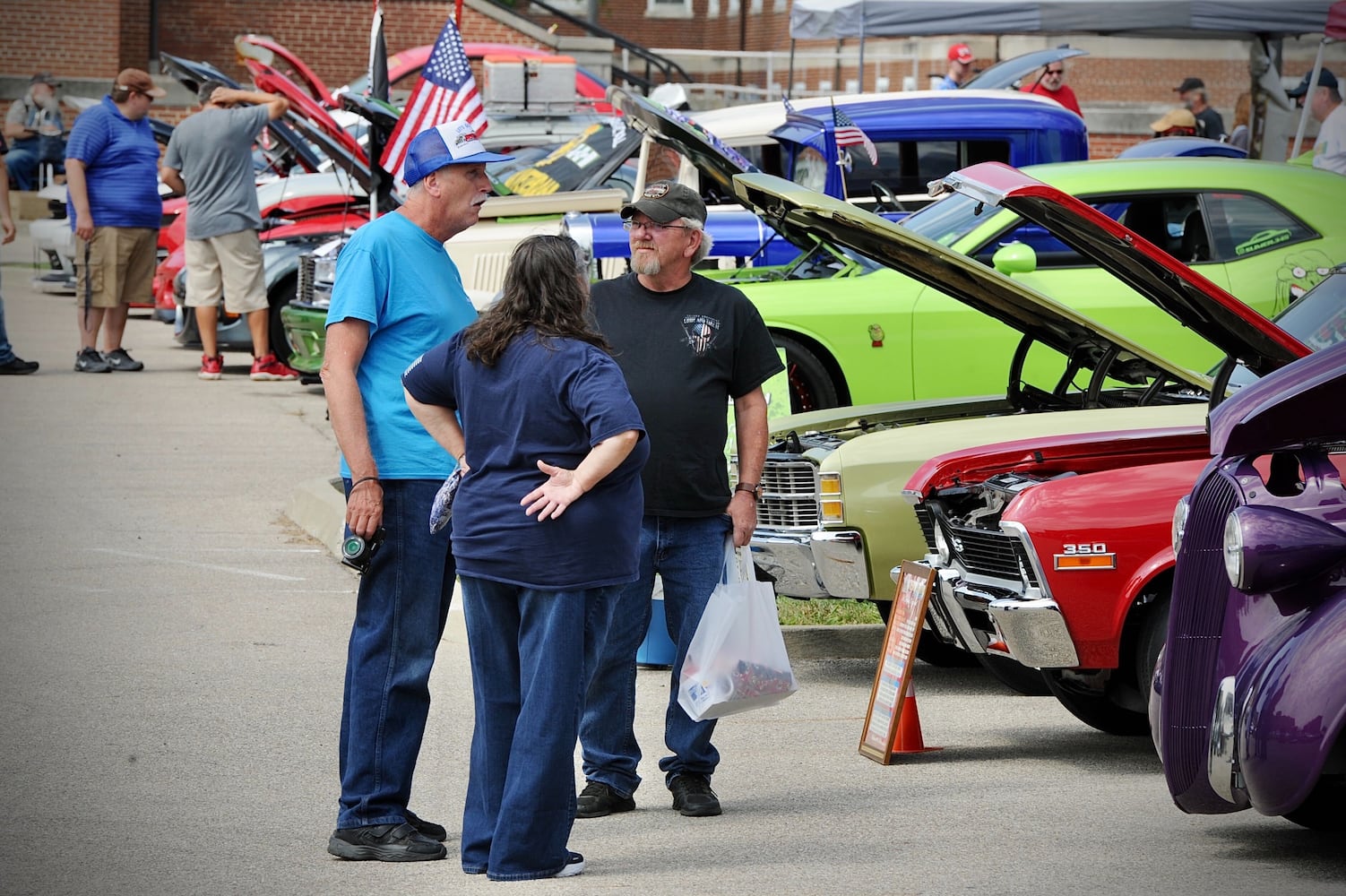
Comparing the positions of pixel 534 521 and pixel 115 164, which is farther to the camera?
pixel 115 164

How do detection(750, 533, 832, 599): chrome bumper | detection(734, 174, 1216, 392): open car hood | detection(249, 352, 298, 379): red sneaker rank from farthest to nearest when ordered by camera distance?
detection(249, 352, 298, 379): red sneaker → detection(750, 533, 832, 599): chrome bumper → detection(734, 174, 1216, 392): open car hood

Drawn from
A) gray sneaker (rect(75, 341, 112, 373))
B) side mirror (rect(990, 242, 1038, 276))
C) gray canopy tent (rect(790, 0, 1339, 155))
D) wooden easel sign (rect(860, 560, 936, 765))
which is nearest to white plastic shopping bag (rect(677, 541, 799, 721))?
wooden easel sign (rect(860, 560, 936, 765))

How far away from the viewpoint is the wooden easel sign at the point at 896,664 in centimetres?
605

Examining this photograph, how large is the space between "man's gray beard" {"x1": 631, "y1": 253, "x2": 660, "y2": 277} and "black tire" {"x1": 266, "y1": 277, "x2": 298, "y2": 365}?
10324 mm

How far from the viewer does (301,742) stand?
6180mm

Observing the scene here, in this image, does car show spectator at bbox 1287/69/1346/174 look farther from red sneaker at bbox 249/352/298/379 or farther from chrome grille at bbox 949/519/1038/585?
chrome grille at bbox 949/519/1038/585

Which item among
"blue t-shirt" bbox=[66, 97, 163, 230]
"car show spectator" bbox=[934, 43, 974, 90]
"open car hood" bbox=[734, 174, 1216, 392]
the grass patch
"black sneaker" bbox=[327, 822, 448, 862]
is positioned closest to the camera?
"black sneaker" bbox=[327, 822, 448, 862]

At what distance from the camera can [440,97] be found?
11.6 metres

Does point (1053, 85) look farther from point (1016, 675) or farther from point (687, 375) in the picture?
point (687, 375)

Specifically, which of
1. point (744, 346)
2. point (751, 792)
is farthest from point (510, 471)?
point (751, 792)

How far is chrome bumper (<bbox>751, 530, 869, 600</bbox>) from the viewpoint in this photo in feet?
22.5

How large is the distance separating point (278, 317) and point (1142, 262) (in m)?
11.2

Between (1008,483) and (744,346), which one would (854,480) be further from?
(744,346)

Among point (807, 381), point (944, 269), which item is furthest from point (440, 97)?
point (944, 269)
